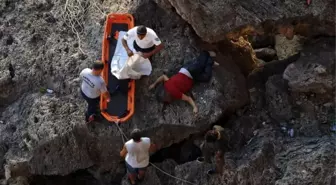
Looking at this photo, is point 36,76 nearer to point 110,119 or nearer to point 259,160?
point 110,119

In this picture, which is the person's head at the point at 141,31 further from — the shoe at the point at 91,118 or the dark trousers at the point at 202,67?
the shoe at the point at 91,118

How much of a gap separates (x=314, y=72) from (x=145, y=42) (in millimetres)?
2711

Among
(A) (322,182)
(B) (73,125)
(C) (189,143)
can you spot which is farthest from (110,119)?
(A) (322,182)

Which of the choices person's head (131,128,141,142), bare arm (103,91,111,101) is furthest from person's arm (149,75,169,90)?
person's head (131,128,141,142)

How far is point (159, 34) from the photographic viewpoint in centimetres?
890

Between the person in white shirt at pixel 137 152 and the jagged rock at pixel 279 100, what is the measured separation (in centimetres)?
219

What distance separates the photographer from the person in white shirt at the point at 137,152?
7.16m

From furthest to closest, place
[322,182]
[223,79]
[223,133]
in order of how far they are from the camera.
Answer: [223,79] → [223,133] → [322,182]

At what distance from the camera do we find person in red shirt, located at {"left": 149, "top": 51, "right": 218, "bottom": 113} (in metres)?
8.19

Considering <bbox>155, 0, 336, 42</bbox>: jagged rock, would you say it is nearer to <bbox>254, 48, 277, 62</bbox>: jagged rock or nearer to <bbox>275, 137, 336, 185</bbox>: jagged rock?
<bbox>254, 48, 277, 62</bbox>: jagged rock

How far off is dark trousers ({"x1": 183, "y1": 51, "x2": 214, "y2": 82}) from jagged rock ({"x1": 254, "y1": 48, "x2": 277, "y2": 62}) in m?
1.57

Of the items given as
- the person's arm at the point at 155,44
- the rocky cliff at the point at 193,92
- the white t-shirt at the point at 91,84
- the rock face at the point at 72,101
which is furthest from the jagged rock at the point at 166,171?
the person's arm at the point at 155,44

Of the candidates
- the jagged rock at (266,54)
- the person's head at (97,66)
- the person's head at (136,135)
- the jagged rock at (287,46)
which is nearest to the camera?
the person's head at (136,135)

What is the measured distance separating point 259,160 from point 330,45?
2318mm
